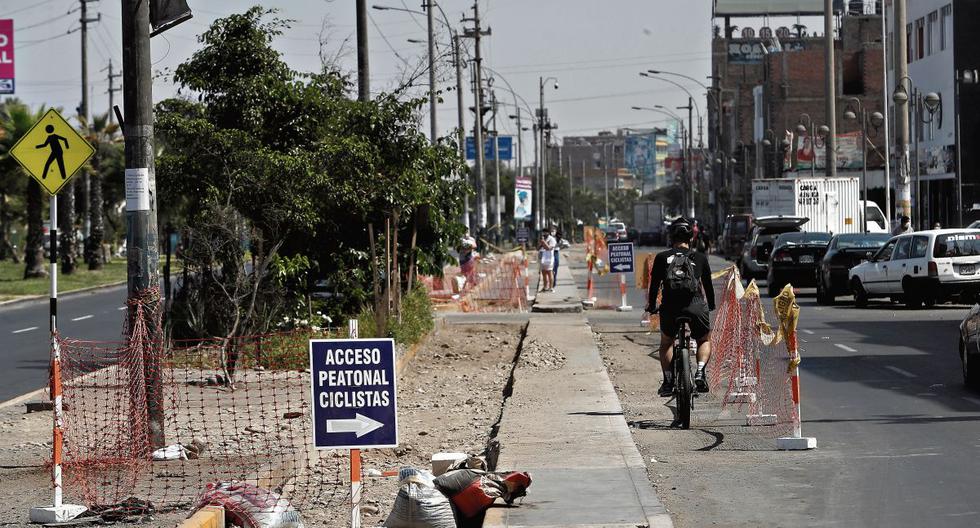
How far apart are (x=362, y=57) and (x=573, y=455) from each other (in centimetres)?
1540

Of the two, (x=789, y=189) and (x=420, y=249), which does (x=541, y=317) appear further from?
(x=789, y=189)

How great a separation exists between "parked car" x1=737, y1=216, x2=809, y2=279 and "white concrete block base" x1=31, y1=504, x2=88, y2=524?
3390 centimetres

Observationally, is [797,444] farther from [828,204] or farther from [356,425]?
[828,204]

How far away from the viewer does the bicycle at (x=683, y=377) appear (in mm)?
13297

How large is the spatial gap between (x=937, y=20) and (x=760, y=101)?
48848 millimetres

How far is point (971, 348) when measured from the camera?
15727mm

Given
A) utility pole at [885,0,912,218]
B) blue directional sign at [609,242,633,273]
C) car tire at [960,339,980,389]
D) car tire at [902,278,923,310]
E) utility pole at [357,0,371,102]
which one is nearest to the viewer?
car tire at [960,339,980,389]

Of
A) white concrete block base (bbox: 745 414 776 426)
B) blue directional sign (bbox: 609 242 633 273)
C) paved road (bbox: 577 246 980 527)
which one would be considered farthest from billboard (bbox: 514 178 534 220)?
white concrete block base (bbox: 745 414 776 426)

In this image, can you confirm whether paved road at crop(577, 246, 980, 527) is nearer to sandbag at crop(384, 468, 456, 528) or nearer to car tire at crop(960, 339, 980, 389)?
car tire at crop(960, 339, 980, 389)

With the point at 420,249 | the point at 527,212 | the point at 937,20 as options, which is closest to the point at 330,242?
the point at 420,249

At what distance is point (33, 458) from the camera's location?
12922 mm

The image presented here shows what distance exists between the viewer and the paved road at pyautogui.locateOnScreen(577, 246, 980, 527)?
962cm

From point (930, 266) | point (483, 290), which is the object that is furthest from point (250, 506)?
point (483, 290)

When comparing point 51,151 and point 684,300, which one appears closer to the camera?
point 51,151
